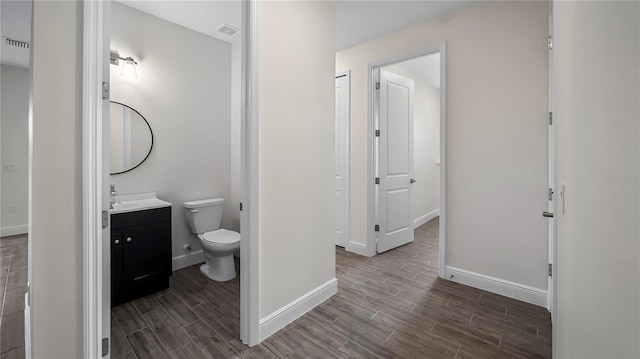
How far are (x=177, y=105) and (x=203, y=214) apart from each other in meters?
1.21

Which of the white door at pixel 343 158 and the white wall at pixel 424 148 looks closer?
the white door at pixel 343 158

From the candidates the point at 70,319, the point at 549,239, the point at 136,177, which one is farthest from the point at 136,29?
the point at 549,239

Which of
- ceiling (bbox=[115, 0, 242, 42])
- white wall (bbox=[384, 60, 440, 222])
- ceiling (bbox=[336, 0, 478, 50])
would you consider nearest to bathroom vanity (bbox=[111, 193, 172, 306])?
ceiling (bbox=[115, 0, 242, 42])

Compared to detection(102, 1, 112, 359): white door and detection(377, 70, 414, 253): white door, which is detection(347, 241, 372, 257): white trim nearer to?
detection(377, 70, 414, 253): white door

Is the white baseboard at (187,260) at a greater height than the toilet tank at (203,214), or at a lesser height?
lesser

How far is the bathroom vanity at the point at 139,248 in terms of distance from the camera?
7.08 feet

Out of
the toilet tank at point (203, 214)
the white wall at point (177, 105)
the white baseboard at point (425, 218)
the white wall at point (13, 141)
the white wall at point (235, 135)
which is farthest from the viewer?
the white baseboard at point (425, 218)

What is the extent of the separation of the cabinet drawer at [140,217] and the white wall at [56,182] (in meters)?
1.00

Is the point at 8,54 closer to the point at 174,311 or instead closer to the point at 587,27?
the point at 174,311

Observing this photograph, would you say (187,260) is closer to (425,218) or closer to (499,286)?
(499,286)

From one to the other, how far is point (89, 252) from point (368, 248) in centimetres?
269

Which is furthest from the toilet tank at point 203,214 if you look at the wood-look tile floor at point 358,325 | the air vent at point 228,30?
the air vent at point 228,30

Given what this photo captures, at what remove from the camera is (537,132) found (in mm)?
2197

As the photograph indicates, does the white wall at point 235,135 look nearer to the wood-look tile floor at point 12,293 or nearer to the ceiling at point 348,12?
the ceiling at point 348,12
